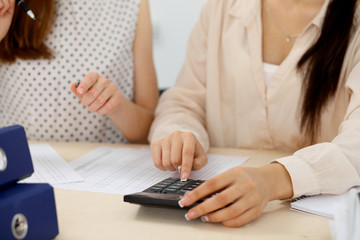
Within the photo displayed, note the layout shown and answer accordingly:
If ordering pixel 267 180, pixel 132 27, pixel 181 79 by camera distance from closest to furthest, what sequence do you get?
pixel 267 180 → pixel 181 79 → pixel 132 27

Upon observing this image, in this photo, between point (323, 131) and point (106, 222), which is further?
point (323, 131)

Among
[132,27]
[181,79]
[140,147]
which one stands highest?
[132,27]

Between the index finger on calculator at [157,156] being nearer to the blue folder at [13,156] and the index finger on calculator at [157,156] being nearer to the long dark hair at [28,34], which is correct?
the blue folder at [13,156]

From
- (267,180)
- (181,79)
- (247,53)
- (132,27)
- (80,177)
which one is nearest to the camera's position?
(267,180)

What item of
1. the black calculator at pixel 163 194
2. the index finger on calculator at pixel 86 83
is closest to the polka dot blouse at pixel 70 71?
the index finger on calculator at pixel 86 83

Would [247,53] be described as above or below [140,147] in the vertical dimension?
above

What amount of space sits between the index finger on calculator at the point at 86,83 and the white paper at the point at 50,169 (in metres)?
0.18

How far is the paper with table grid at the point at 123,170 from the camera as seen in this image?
877 mm

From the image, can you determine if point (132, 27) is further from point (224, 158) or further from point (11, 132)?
point (11, 132)

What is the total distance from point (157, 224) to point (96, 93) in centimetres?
48

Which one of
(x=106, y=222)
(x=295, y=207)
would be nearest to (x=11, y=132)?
(x=106, y=222)

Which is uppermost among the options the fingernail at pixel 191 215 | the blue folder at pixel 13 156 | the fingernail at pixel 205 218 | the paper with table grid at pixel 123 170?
the blue folder at pixel 13 156

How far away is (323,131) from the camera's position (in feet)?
3.69

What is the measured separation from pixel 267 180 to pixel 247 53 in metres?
0.52
